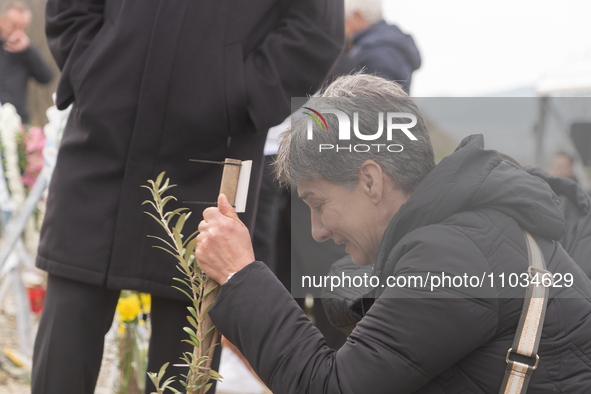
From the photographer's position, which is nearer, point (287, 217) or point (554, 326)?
point (554, 326)

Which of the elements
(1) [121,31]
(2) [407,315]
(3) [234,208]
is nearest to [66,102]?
(1) [121,31]

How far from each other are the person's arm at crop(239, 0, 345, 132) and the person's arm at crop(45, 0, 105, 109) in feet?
1.45

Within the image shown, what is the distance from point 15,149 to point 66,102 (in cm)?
175

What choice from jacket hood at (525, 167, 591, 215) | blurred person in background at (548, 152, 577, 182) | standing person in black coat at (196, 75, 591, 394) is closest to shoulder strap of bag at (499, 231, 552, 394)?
standing person in black coat at (196, 75, 591, 394)

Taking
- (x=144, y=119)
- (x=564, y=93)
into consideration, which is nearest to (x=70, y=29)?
(x=144, y=119)

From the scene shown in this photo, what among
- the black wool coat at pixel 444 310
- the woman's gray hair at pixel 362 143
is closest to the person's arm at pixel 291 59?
the woman's gray hair at pixel 362 143

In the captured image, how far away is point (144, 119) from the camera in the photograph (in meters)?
1.55

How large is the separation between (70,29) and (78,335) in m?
0.84

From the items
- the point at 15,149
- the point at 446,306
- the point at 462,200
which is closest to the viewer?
the point at 446,306

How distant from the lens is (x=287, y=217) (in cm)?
258

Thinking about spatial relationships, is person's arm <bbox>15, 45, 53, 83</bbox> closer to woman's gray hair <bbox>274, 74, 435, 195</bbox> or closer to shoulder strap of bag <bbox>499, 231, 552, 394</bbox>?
woman's gray hair <bbox>274, 74, 435, 195</bbox>

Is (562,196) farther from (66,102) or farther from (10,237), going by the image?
(10,237)

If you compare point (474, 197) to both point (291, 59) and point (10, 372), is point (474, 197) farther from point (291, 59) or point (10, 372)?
point (10, 372)

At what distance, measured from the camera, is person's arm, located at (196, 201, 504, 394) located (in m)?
1.02
